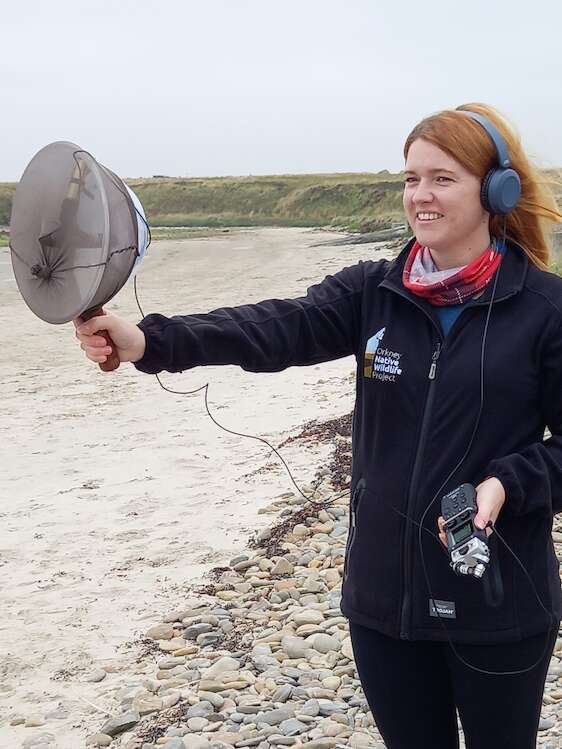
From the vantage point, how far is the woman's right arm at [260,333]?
8.96 feet

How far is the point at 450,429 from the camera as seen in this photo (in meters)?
2.56

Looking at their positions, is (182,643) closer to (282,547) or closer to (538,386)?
(282,547)

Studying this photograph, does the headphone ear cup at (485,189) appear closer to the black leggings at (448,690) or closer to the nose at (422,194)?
the nose at (422,194)

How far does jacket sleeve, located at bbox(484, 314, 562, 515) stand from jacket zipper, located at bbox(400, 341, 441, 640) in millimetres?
178

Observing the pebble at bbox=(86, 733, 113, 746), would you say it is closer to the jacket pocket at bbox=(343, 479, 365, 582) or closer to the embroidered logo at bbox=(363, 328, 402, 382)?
the jacket pocket at bbox=(343, 479, 365, 582)

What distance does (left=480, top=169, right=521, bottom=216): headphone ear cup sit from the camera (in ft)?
8.35

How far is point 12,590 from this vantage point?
703 centimetres

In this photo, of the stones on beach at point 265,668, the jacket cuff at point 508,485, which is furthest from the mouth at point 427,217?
the stones on beach at point 265,668

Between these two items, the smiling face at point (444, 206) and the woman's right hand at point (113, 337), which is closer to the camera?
the smiling face at point (444, 206)

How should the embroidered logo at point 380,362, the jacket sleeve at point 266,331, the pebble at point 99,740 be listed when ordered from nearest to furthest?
1. the embroidered logo at point 380,362
2. the jacket sleeve at point 266,331
3. the pebble at point 99,740

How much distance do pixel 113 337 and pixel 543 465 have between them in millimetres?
1143

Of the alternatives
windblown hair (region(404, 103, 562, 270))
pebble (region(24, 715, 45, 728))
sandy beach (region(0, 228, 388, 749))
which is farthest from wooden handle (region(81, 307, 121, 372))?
pebble (region(24, 715, 45, 728))

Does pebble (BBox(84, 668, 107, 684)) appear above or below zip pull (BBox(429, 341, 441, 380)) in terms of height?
below

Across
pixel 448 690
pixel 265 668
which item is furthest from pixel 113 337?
pixel 265 668
